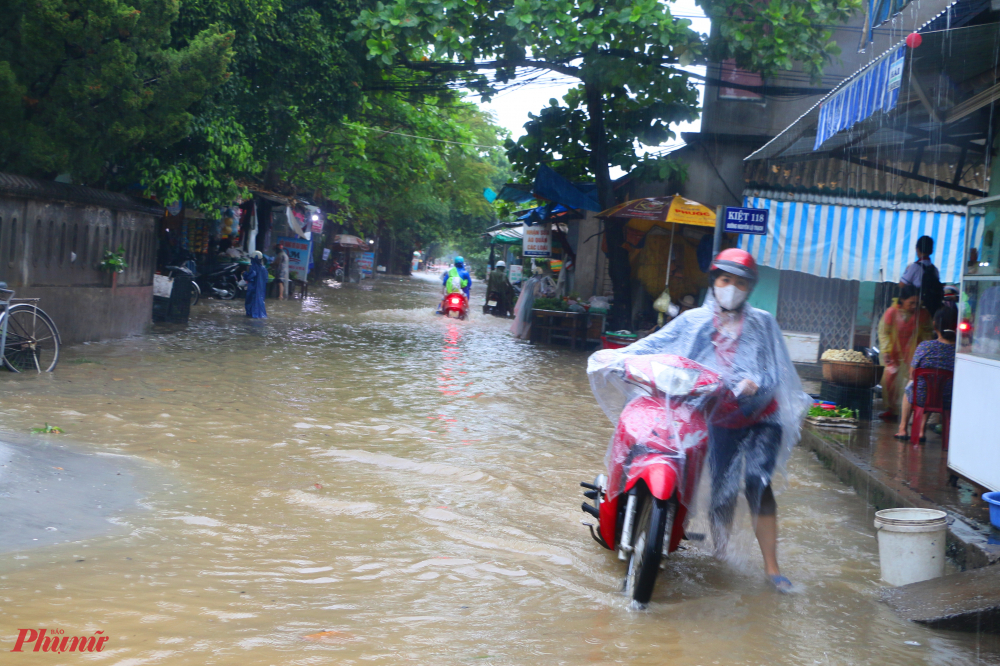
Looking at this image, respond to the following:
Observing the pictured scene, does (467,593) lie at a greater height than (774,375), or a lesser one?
lesser

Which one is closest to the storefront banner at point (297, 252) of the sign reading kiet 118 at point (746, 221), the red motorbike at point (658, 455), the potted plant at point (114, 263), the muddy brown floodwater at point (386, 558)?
the potted plant at point (114, 263)

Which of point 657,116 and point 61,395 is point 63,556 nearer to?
point 61,395

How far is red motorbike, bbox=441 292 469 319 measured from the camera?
24516 millimetres

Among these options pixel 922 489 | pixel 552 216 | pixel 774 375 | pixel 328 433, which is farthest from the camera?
pixel 552 216

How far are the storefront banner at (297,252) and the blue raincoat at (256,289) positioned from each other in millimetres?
10296

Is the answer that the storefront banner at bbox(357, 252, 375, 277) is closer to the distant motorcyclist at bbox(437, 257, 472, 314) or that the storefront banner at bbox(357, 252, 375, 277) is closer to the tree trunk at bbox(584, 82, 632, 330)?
the distant motorcyclist at bbox(437, 257, 472, 314)

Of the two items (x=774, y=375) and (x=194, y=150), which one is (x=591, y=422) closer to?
(x=774, y=375)

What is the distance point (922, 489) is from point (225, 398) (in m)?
6.59

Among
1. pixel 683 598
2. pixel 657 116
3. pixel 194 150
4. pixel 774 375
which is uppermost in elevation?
pixel 657 116

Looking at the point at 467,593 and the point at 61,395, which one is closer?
the point at 467,593

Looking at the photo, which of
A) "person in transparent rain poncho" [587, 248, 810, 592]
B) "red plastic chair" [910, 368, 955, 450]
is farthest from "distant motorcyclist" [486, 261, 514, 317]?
"person in transparent rain poncho" [587, 248, 810, 592]

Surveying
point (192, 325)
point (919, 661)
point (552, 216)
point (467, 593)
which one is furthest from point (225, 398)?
point (552, 216)

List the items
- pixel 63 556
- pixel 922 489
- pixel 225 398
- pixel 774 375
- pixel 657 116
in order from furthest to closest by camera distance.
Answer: pixel 657 116 < pixel 225 398 < pixel 922 489 < pixel 774 375 < pixel 63 556

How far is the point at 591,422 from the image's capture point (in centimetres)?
972
